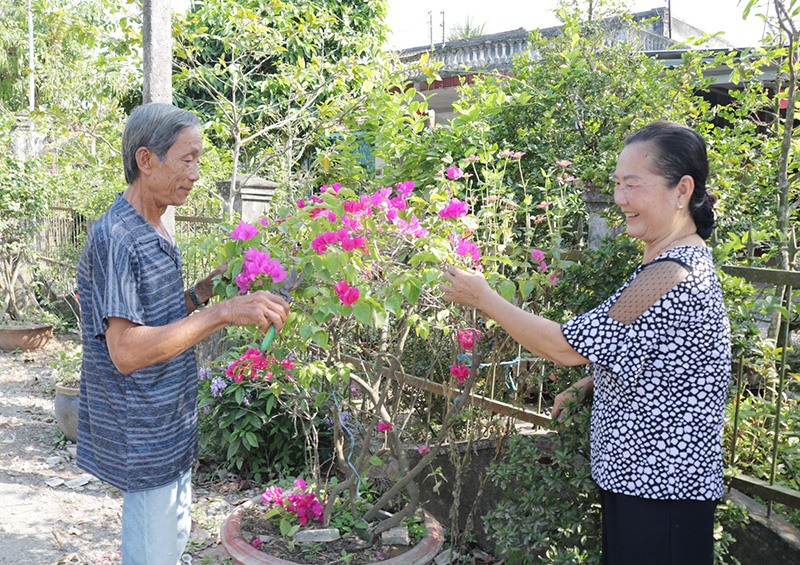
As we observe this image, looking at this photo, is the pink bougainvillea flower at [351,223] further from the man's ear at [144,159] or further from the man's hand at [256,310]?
the man's ear at [144,159]

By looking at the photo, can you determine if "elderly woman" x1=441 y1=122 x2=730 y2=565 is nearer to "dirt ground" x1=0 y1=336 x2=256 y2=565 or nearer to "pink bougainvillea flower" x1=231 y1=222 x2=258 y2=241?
"pink bougainvillea flower" x1=231 y1=222 x2=258 y2=241

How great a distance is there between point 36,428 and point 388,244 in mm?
4642

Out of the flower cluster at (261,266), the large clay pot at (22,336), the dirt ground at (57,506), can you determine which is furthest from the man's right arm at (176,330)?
the large clay pot at (22,336)

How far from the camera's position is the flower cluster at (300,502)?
2830 millimetres

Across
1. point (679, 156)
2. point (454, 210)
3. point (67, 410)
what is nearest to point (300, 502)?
point (454, 210)

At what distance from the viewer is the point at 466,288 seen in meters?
1.85

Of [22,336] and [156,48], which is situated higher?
[156,48]

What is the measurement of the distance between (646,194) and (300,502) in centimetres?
201

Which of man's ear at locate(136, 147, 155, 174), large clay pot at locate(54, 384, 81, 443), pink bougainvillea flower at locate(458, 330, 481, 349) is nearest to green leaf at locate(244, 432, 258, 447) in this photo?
large clay pot at locate(54, 384, 81, 443)

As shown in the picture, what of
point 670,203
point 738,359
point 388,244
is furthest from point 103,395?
point 738,359

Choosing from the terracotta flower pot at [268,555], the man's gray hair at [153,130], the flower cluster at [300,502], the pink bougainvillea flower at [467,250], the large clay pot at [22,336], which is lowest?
the large clay pot at [22,336]

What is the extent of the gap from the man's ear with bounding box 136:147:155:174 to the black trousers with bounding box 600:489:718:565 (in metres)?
1.59

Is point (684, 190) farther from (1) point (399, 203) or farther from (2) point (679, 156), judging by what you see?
(1) point (399, 203)

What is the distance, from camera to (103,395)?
1.90 m
